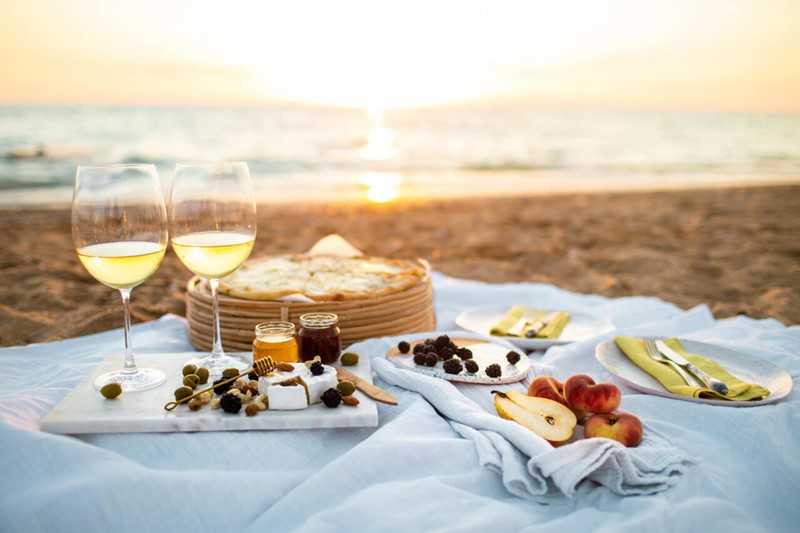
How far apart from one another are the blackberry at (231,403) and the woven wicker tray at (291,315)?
2.98 feet

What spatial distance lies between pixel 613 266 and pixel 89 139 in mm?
Answer: 24581

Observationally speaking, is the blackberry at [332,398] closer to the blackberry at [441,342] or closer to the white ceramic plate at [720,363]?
the blackberry at [441,342]

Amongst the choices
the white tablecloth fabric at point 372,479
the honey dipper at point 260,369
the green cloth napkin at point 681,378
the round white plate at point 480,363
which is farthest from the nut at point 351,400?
the green cloth napkin at point 681,378

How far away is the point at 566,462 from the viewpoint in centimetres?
192

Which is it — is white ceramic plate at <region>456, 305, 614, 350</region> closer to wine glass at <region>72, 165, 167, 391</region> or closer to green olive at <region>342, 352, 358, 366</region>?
green olive at <region>342, 352, 358, 366</region>

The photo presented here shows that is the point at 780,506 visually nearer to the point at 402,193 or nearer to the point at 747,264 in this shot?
the point at 747,264

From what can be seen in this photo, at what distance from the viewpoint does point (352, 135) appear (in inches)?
1217

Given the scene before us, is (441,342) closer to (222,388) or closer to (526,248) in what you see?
(222,388)

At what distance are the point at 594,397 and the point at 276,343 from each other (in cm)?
120

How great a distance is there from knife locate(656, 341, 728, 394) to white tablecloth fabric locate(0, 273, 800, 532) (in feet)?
0.45

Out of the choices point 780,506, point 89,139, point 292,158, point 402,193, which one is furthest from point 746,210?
point 89,139

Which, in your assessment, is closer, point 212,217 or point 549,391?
point 549,391

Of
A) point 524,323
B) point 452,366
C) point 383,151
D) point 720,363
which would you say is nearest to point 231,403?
point 452,366

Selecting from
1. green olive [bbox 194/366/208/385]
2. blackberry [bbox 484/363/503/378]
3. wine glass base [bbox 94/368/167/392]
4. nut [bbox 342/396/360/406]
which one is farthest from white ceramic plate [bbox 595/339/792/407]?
wine glass base [bbox 94/368/167/392]
